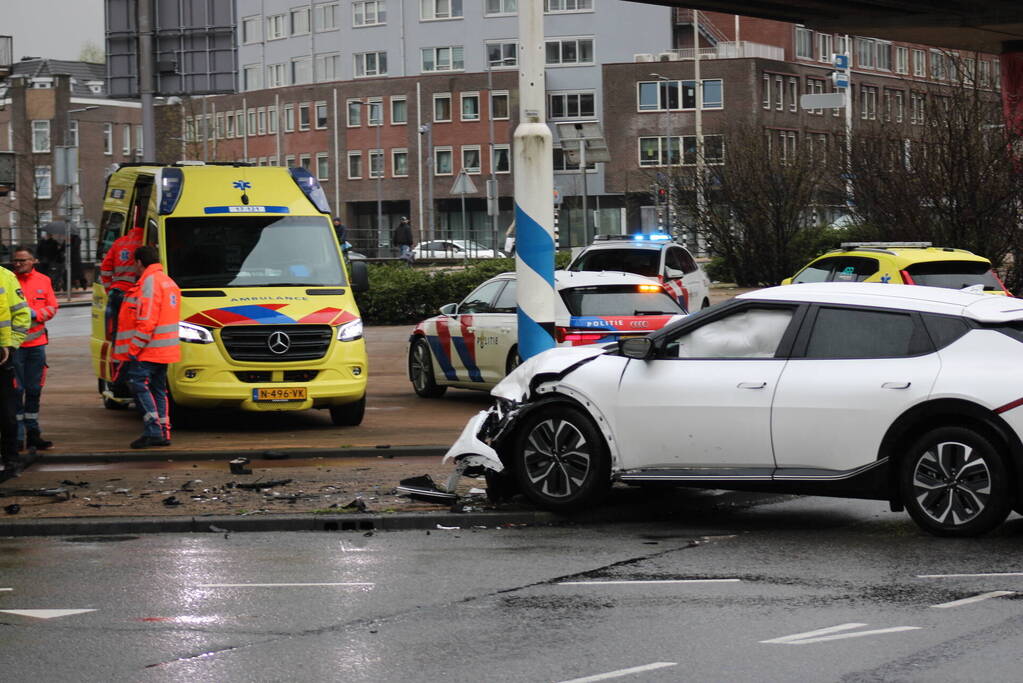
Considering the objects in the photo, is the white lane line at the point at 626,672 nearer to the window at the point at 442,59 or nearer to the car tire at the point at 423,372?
the car tire at the point at 423,372

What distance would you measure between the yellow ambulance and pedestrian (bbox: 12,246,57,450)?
1.63m

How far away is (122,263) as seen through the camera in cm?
1956

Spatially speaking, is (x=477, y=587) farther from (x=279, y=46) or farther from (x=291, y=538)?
(x=279, y=46)

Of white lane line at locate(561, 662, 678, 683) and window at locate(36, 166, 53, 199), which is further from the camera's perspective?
window at locate(36, 166, 53, 199)

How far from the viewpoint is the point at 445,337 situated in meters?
20.4

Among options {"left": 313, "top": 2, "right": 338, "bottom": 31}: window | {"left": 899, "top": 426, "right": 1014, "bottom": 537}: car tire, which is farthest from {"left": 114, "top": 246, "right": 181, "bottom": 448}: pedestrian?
{"left": 313, "top": 2, "right": 338, "bottom": 31}: window

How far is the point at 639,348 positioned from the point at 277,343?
6.81 m

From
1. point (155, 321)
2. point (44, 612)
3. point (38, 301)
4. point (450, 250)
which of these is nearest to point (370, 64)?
point (450, 250)

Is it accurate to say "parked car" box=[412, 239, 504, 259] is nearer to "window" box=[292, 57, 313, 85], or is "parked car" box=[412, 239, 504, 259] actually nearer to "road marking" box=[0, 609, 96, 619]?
"window" box=[292, 57, 313, 85]

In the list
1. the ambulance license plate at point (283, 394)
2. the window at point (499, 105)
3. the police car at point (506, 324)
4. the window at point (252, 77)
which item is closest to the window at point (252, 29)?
the window at point (252, 77)

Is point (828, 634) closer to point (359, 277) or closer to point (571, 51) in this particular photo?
point (359, 277)

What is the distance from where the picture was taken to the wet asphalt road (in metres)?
7.15

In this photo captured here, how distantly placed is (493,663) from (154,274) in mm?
9744

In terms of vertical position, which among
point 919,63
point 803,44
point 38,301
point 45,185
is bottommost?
point 38,301
